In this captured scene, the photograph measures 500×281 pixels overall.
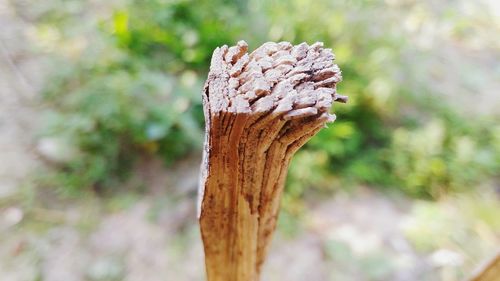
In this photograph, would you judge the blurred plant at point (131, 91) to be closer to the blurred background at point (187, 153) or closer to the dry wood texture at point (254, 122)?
the blurred background at point (187, 153)

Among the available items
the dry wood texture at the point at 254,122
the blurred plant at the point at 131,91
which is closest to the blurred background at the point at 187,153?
the blurred plant at the point at 131,91

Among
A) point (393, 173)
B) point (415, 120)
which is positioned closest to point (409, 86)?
point (415, 120)

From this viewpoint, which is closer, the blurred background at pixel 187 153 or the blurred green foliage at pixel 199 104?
the blurred background at pixel 187 153

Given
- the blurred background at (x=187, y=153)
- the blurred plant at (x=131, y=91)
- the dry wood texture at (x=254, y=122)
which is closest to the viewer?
the dry wood texture at (x=254, y=122)

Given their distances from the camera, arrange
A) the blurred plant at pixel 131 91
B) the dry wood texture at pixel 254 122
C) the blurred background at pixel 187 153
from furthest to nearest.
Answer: the blurred plant at pixel 131 91, the blurred background at pixel 187 153, the dry wood texture at pixel 254 122

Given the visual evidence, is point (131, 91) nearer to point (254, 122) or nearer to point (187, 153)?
point (187, 153)

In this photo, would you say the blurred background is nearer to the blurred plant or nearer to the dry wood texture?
the blurred plant

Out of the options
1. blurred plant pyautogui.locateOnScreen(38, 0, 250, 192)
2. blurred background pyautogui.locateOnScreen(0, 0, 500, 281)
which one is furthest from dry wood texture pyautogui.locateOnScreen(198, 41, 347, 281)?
blurred plant pyautogui.locateOnScreen(38, 0, 250, 192)
